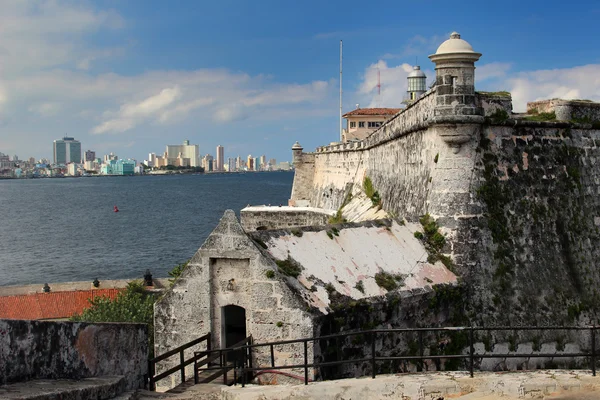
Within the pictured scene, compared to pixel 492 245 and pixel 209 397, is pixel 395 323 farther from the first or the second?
pixel 209 397

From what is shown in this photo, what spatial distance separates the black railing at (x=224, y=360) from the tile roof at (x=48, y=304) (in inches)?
1034

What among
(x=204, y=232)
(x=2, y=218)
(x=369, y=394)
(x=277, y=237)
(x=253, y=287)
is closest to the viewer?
(x=369, y=394)

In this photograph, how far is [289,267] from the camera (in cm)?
1224

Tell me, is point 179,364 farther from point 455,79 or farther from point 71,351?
point 455,79

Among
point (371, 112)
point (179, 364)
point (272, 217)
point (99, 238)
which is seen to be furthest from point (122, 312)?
point (99, 238)

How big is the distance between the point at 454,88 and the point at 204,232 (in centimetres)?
6270

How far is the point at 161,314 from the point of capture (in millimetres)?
12445

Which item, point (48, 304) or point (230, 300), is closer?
point (230, 300)

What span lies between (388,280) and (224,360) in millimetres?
3834

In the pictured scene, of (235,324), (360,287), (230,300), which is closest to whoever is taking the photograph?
(230,300)

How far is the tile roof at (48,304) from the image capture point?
36594 mm

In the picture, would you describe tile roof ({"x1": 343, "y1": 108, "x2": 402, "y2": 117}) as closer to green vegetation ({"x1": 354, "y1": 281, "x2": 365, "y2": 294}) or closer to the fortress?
the fortress

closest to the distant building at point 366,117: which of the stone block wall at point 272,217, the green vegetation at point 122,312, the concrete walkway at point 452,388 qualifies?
the stone block wall at point 272,217

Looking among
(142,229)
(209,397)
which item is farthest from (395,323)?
(142,229)
